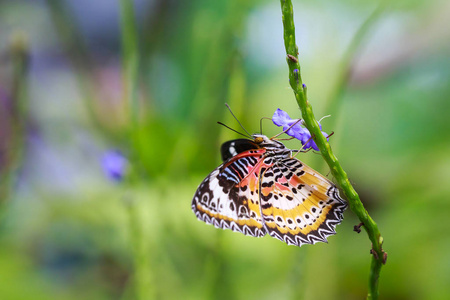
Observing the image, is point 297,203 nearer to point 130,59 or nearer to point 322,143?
point 322,143

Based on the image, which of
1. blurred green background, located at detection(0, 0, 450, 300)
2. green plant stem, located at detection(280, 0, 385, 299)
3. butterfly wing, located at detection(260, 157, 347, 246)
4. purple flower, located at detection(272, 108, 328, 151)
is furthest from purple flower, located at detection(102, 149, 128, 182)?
green plant stem, located at detection(280, 0, 385, 299)

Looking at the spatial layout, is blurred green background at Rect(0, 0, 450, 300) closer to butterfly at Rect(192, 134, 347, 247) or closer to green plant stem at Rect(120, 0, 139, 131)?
green plant stem at Rect(120, 0, 139, 131)

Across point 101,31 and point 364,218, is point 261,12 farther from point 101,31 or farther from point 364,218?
point 364,218

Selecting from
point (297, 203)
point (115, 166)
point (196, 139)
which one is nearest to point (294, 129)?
point (297, 203)

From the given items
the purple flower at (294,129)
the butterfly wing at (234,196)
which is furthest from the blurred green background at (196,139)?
the purple flower at (294,129)

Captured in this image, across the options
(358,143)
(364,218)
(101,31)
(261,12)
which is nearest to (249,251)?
(358,143)
